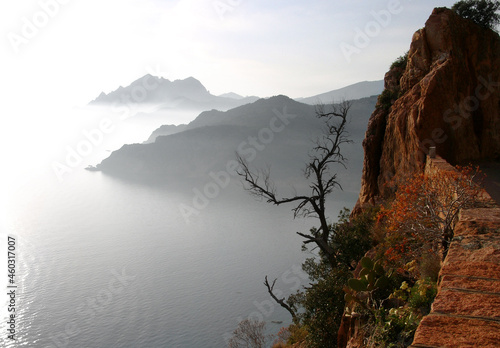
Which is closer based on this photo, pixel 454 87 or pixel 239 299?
pixel 454 87

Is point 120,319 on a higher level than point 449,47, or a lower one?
lower

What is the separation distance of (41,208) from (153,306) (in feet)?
260

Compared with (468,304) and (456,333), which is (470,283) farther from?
(456,333)

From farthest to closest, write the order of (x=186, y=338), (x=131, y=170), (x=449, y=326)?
(x=131, y=170) < (x=186, y=338) < (x=449, y=326)

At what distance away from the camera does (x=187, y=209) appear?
103938mm

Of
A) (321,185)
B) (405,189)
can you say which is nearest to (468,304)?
(405,189)

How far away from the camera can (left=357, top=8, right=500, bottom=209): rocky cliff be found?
12.3 m

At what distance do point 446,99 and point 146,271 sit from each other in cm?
5320

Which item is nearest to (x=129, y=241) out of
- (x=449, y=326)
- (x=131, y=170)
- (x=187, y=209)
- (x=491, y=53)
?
(x=187, y=209)

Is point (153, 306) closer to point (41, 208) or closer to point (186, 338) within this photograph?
point (186, 338)

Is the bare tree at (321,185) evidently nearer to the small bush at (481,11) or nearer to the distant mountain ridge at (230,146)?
the small bush at (481,11)

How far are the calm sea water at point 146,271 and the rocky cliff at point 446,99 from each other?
28.8 m

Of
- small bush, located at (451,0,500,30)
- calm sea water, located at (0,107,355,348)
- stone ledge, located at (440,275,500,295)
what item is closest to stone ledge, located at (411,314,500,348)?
stone ledge, located at (440,275,500,295)

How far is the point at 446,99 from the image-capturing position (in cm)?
1238
